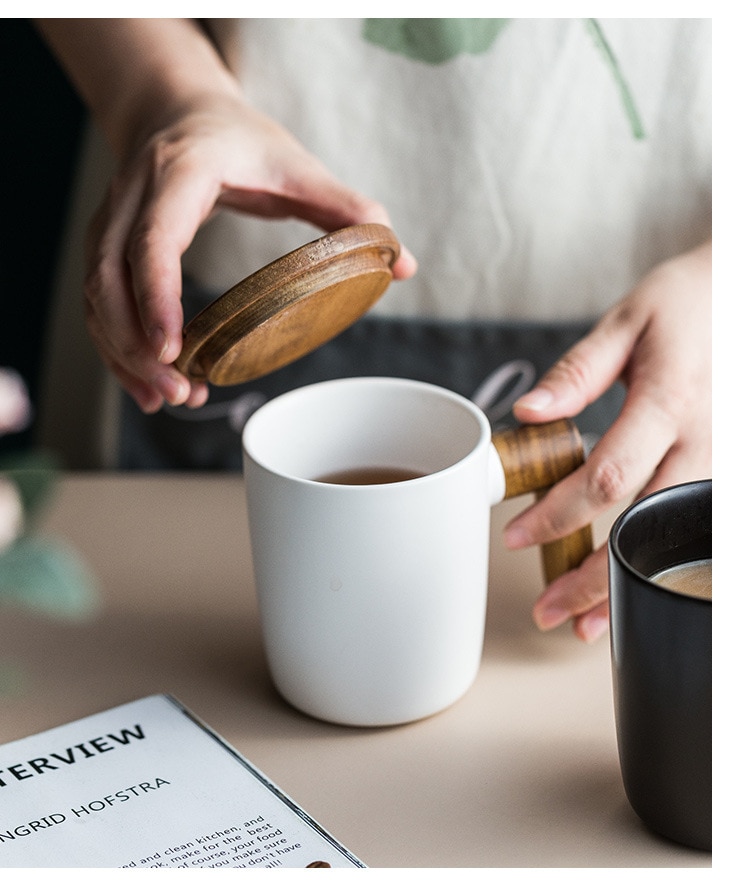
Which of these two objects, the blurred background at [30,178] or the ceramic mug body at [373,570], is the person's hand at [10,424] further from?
the blurred background at [30,178]

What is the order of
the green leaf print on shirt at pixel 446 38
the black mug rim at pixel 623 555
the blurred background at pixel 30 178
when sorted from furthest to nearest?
1. the blurred background at pixel 30 178
2. the green leaf print on shirt at pixel 446 38
3. the black mug rim at pixel 623 555

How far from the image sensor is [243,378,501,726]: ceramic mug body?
0.48 m

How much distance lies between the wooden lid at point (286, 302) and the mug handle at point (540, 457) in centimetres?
11

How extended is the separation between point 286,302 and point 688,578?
0.22 meters

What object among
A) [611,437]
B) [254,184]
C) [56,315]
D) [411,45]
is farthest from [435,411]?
[56,315]

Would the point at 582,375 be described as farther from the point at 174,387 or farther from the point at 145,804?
the point at 145,804

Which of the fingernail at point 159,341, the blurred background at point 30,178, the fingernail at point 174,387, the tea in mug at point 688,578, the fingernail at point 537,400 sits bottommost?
the blurred background at point 30,178

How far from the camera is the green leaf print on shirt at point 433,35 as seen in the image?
0.80 m

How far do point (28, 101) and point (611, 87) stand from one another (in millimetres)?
1036

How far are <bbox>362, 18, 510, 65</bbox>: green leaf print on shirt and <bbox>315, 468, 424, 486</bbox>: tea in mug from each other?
→ 1.27 ft

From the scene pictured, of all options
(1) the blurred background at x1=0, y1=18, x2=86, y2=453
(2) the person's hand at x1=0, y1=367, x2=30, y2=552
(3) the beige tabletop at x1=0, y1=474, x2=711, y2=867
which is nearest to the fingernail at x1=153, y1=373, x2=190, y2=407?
(3) the beige tabletop at x1=0, y1=474, x2=711, y2=867

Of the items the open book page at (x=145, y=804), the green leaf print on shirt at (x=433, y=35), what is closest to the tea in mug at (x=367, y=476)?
the open book page at (x=145, y=804)

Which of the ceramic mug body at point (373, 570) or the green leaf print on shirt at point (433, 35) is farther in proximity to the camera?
the green leaf print on shirt at point (433, 35)

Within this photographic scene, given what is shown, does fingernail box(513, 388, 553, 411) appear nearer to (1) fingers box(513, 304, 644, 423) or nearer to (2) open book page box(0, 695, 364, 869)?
(1) fingers box(513, 304, 644, 423)
